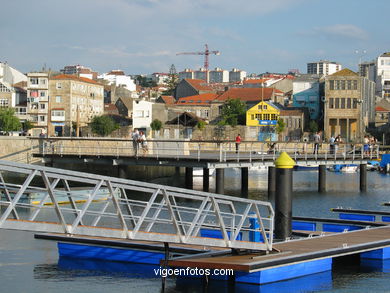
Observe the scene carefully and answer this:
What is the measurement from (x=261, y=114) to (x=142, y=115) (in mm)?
18171

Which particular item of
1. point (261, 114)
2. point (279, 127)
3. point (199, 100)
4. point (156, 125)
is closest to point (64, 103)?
point (156, 125)

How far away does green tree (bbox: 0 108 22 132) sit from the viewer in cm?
9750

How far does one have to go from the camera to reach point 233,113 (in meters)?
121

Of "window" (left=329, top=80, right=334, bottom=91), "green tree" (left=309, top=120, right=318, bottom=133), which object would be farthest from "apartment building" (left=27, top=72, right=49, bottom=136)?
"window" (left=329, top=80, right=334, bottom=91)

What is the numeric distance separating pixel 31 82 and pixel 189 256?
87.7 meters

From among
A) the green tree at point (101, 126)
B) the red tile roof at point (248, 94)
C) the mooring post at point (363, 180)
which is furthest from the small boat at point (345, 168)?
the red tile roof at point (248, 94)

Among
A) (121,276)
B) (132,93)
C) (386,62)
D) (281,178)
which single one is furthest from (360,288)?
(386,62)

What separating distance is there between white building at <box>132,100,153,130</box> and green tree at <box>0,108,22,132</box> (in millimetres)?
22048

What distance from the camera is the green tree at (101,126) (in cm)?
10700

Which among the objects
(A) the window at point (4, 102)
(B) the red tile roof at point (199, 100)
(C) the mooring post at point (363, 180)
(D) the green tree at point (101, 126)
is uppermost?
(B) the red tile roof at point (199, 100)

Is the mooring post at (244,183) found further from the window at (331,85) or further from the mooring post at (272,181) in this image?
the window at (331,85)

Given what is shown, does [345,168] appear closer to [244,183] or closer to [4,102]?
[244,183]

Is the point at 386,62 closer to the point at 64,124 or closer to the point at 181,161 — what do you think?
the point at 64,124

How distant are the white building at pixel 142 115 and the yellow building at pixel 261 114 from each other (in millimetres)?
15195
